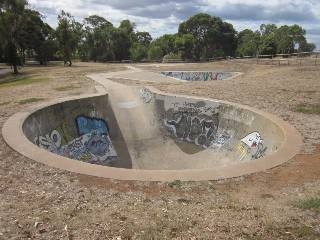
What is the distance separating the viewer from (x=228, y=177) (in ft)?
29.6

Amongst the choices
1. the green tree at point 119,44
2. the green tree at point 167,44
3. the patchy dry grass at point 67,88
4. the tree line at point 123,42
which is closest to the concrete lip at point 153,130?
the patchy dry grass at point 67,88

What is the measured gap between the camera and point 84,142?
18.0m

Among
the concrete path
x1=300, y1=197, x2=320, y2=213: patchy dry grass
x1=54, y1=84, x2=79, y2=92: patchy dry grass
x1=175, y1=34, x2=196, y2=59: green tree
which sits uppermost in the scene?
x1=175, y1=34, x2=196, y2=59: green tree

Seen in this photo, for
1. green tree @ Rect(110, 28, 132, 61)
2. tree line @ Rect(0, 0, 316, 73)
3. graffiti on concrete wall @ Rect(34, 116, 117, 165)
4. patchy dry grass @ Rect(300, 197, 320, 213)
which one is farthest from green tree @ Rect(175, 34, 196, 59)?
patchy dry grass @ Rect(300, 197, 320, 213)

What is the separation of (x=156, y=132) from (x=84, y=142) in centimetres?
488

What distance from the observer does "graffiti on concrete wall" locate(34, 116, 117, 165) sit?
53.1 ft

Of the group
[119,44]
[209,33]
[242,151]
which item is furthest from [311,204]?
[209,33]

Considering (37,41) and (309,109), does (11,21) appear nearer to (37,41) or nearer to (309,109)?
(37,41)

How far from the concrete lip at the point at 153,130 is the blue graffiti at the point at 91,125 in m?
0.01

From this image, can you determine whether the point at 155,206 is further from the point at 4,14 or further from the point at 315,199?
the point at 4,14

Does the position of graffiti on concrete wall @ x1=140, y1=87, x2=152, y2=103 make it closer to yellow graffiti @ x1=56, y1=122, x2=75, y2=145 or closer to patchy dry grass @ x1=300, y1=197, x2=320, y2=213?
yellow graffiti @ x1=56, y1=122, x2=75, y2=145

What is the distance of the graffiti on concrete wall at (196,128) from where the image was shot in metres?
18.9

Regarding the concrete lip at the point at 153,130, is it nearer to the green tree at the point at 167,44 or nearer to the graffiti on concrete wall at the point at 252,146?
the graffiti on concrete wall at the point at 252,146

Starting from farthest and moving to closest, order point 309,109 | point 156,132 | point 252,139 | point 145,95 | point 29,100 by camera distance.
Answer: point 145,95 < point 156,132 < point 29,100 < point 309,109 < point 252,139
